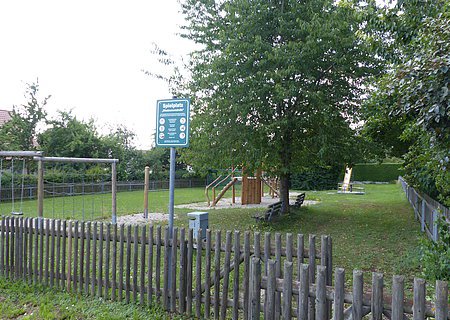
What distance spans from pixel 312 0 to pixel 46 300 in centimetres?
918

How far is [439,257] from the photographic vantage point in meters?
5.43

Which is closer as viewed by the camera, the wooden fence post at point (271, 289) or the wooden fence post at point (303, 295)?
the wooden fence post at point (303, 295)

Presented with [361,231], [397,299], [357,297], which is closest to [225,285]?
[357,297]

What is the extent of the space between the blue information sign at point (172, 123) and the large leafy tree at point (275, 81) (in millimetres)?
4658

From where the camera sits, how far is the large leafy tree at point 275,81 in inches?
370

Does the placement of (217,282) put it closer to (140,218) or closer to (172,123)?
(172,123)

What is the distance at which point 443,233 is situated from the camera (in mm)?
5609

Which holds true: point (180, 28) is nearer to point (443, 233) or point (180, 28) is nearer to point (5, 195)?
point (443, 233)

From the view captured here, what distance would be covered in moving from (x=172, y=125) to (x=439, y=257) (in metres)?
4.23

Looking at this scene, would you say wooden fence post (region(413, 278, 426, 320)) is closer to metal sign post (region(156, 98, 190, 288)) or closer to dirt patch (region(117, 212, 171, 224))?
metal sign post (region(156, 98, 190, 288))

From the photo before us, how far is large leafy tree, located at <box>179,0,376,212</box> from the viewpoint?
9.41 meters

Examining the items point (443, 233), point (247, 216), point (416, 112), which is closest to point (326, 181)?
point (247, 216)

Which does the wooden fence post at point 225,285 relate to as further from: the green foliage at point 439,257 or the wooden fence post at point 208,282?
the green foliage at point 439,257

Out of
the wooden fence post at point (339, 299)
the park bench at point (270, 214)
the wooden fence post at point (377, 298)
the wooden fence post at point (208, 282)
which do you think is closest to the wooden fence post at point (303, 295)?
the wooden fence post at point (339, 299)
